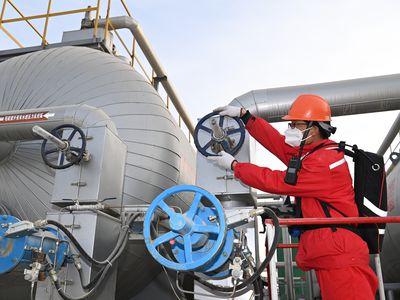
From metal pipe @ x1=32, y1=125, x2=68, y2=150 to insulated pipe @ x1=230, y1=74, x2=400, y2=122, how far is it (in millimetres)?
2187

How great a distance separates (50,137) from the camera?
Result: 2258 millimetres

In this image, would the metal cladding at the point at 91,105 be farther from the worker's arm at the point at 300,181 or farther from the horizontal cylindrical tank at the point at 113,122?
the worker's arm at the point at 300,181

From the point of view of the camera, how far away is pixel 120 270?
3146 mm

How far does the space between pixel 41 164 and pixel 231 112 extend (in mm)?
1518

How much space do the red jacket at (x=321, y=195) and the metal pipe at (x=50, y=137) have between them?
1080 mm

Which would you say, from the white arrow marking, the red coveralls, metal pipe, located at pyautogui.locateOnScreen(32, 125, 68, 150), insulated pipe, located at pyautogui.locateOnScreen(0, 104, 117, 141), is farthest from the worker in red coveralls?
the white arrow marking

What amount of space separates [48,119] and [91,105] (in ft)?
1.79

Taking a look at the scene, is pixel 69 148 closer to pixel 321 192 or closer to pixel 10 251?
pixel 10 251

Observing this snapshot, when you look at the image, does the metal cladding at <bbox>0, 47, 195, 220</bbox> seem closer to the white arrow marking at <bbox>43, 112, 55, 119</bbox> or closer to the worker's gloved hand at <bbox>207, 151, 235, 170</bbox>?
the white arrow marking at <bbox>43, 112, 55, 119</bbox>

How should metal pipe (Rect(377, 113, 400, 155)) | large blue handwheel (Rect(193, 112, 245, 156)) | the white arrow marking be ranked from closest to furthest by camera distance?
the white arrow marking → large blue handwheel (Rect(193, 112, 245, 156)) → metal pipe (Rect(377, 113, 400, 155))

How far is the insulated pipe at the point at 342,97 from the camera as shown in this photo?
4102 millimetres

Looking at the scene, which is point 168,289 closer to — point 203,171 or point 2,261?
point 203,171

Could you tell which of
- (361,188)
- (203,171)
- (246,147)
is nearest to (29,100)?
(203,171)

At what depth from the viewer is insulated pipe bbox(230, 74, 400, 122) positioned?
4102mm
